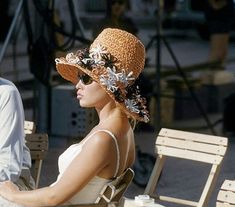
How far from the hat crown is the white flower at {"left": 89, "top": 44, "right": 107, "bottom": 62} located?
2cm

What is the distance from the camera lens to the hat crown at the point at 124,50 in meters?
4.30

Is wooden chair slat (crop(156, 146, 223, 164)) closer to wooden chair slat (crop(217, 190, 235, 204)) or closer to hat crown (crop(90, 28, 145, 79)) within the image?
wooden chair slat (crop(217, 190, 235, 204))

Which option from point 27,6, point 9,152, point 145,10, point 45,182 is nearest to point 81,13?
point 145,10

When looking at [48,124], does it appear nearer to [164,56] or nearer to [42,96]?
[42,96]

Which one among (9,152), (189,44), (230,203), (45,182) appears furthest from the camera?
(189,44)

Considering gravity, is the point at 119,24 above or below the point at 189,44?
above

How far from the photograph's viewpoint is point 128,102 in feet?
14.1

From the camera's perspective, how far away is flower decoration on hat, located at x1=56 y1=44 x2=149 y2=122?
425 centimetres

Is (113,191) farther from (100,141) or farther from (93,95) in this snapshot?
(93,95)

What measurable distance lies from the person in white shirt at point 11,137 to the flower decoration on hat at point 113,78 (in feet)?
1.84

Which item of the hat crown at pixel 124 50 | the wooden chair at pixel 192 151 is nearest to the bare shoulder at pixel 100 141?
the hat crown at pixel 124 50

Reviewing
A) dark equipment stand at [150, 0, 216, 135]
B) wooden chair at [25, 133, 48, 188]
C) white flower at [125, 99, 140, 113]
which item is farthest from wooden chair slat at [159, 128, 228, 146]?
dark equipment stand at [150, 0, 216, 135]

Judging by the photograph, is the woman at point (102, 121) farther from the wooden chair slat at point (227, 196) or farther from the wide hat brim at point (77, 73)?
the wooden chair slat at point (227, 196)

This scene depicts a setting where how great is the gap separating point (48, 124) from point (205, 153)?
426 centimetres
